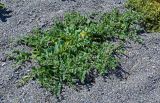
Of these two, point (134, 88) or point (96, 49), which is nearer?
point (134, 88)

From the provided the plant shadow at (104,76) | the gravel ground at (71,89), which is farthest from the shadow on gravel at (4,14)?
the plant shadow at (104,76)

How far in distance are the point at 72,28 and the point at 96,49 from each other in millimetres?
442

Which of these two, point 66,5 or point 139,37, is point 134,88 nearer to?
point 139,37

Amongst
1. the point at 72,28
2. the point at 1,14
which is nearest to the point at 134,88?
the point at 72,28

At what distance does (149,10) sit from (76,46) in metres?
1.27

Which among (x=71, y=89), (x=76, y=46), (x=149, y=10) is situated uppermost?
(x=149, y=10)

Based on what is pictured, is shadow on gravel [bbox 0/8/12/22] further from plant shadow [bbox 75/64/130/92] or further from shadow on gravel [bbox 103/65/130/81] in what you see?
shadow on gravel [bbox 103/65/130/81]

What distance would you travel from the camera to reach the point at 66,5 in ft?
18.9

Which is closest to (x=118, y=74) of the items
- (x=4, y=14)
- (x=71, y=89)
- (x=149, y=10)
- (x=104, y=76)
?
(x=104, y=76)

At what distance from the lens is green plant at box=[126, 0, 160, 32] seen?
5.55 metres

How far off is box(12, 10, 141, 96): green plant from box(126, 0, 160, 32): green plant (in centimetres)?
13

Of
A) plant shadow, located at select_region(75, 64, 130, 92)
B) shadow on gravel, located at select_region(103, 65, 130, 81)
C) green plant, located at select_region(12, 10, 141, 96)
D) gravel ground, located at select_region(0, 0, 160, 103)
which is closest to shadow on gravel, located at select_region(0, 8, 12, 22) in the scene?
gravel ground, located at select_region(0, 0, 160, 103)

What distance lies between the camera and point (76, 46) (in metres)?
5.00

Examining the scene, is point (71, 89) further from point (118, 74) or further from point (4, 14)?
point (4, 14)
